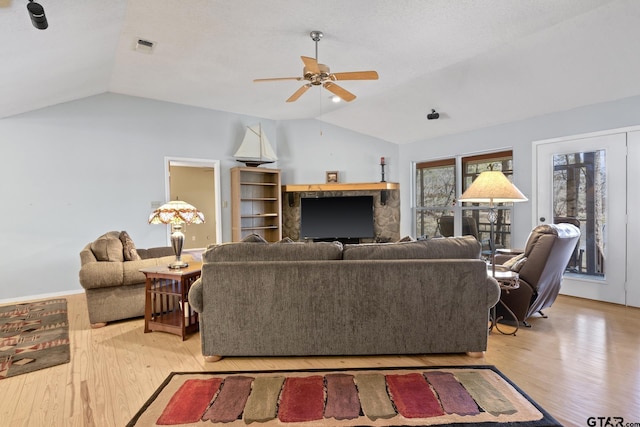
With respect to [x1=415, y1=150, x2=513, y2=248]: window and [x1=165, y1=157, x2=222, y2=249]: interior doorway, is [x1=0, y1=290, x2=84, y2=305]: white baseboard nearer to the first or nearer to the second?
[x1=165, y1=157, x2=222, y2=249]: interior doorway

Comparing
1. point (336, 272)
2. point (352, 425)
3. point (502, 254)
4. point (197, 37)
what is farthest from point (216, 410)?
point (502, 254)

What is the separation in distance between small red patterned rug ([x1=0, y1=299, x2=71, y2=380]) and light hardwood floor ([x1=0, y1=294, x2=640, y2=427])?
10 centimetres

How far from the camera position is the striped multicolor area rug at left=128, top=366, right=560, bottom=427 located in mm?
1827

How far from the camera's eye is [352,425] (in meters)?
1.78

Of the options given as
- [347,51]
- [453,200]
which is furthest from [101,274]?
[453,200]

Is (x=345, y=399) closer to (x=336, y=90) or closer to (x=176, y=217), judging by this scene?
(x=176, y=217)

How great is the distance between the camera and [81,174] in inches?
191

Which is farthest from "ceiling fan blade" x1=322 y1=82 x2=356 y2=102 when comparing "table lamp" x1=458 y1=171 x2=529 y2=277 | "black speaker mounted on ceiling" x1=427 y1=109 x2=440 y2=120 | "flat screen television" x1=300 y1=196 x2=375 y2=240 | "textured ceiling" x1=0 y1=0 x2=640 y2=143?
"flat screen television" x1=300 y1=196 x2=375 y2=240

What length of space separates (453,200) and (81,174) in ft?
19.2

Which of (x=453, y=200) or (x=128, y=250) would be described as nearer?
(x=128, y=250)

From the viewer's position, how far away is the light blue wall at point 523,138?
403 cm

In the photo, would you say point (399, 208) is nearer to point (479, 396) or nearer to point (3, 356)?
point (479, 396)

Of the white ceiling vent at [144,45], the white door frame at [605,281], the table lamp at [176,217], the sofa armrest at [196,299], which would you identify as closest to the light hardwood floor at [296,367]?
the sofa armrest at [196,299]

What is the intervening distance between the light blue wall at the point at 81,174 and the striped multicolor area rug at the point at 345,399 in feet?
11.8
